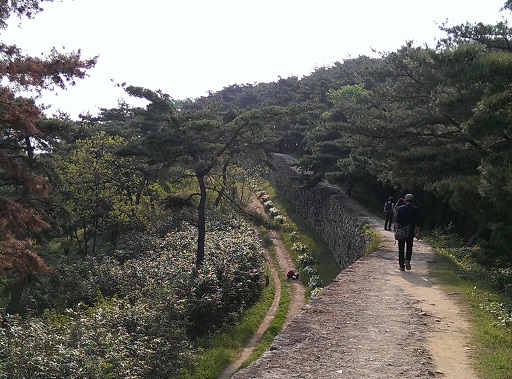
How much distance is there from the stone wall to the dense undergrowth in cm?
367

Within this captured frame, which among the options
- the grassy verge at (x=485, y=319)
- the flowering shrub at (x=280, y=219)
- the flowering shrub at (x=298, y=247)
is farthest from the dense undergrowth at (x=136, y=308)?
the grassy verge at (x=485, y=319)

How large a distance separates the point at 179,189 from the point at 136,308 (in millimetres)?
17394

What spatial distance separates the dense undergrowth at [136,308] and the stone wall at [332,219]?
367cm

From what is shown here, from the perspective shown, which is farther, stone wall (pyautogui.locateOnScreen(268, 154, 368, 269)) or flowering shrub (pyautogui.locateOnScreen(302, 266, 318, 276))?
flowering shrub (pyautogui.locateOnScreen(302, 266, 318, 276))

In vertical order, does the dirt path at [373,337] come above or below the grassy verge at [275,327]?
above

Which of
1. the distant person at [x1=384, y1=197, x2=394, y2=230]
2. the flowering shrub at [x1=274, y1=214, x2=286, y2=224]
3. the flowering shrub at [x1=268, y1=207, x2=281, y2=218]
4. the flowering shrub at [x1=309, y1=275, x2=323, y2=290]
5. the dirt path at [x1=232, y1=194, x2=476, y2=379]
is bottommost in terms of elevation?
the flowering shrub at [x1=309, y1=275, x2=323, y2=290]

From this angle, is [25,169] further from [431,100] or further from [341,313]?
[431,100]

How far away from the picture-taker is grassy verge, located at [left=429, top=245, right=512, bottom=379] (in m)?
5.48

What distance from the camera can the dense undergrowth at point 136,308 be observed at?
8219 millimetres

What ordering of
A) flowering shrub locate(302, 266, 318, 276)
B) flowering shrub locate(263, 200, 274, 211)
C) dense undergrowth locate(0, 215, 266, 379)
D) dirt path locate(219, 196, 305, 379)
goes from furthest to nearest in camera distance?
1. flowering shrub locate(263, 200, 274, 211)
2. flowering shrub locate(302, 266, 318, 276)
3. dirt path locate(219, 196, 305, 379)
4. dense undergrowth locate(0, 215, 266, 379)

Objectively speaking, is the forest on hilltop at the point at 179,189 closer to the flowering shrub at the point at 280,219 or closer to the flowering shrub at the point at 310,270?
the flowering shrub at the point at 310,270

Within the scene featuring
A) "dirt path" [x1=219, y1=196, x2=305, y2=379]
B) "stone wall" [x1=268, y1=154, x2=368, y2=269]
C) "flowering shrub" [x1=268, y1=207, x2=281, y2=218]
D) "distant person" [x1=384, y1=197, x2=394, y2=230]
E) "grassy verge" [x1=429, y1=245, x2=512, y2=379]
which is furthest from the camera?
"flowering shrub" [x1=268, y1=207, x2=281, y2=218]

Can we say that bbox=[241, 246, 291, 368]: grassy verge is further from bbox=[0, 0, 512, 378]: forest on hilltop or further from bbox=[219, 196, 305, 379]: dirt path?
bbox=[0, 0, 512, 378]: forest on hilltop

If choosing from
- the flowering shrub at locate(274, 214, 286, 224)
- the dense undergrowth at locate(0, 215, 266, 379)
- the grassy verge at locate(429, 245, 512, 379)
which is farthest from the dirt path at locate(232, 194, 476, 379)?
the flowering shrub at locate(274, 214, 286, 224)
